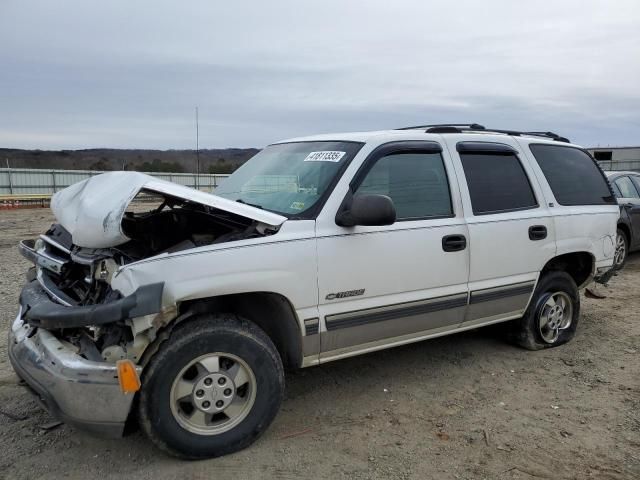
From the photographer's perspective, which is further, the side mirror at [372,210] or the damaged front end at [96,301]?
the side mirror at [372,210]

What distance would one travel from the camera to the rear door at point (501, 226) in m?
4.14

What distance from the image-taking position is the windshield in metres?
3.59

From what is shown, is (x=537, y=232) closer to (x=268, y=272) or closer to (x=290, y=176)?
(x=290, y=176)

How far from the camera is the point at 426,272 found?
3.82 m

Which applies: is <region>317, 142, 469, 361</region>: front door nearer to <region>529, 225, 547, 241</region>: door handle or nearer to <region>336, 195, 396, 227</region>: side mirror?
<region>336, 195, 396, 227</region>: side mirror

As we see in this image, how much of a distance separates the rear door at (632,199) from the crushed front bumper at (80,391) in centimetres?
893

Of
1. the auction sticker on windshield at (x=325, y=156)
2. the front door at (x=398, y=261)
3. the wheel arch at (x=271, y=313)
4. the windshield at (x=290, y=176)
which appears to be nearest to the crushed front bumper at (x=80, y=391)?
the wheel arch at (x=271, y=313)

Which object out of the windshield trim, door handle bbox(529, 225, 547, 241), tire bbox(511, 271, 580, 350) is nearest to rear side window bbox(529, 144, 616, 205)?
door handle bbox(529, 225, 547, 241)

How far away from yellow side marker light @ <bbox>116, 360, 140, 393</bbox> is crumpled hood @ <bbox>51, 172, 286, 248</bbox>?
27.5 inches

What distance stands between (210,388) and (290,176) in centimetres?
162

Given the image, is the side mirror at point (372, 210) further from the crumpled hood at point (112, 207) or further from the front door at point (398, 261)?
the crumpled hood at point (112, 207)

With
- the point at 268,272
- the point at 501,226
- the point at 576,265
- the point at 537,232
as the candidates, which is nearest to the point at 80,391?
the point at 268,272

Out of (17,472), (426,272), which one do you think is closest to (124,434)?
(17,472)

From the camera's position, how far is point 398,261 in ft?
12.0
